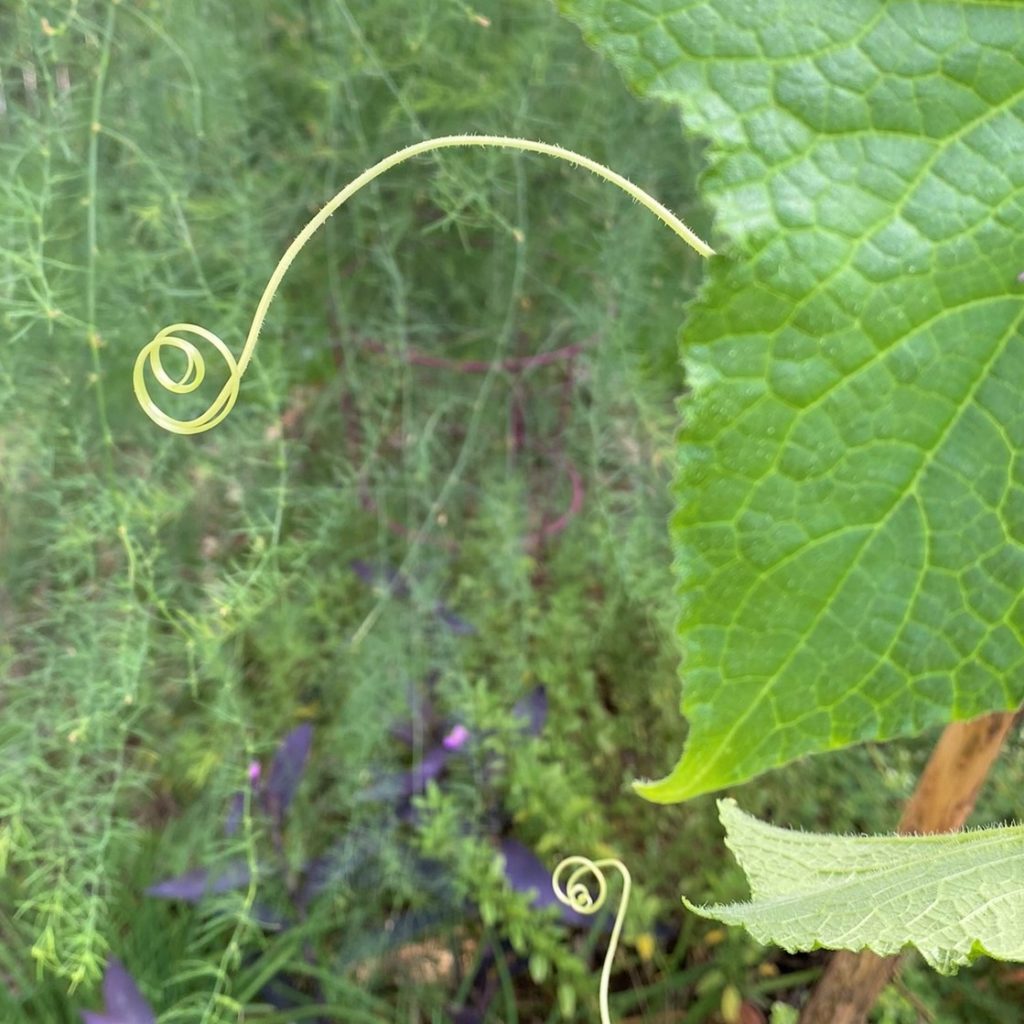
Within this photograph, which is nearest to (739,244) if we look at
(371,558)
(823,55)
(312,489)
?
(823,55)

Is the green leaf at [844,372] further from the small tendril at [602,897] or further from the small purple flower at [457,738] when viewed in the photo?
the small purple flower at [457,738]

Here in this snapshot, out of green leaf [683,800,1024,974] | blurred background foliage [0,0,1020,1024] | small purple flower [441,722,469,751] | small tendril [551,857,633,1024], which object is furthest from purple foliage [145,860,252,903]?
green leaf [683,800,1024,974]

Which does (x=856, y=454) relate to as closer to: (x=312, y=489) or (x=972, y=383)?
(x=972, y=383)

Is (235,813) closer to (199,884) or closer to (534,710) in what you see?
(199,884)

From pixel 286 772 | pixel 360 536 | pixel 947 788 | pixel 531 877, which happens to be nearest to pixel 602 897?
pixel 947 788

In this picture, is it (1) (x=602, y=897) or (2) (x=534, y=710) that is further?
(2) (x=534, y=710)

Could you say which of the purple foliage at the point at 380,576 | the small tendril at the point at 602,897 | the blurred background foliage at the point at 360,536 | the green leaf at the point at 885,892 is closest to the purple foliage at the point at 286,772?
the blurred background foliage at the point at 360,536
